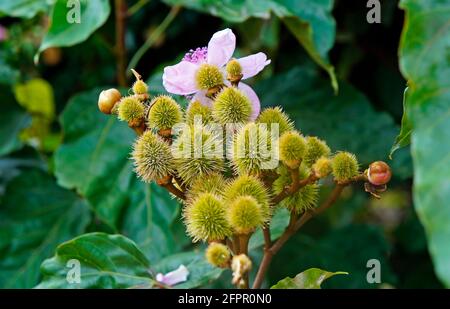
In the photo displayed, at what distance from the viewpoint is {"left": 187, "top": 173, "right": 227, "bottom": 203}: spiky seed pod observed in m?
0.73

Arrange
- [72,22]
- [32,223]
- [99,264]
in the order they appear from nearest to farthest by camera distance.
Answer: [99,264] < [72,22] < [32,223]

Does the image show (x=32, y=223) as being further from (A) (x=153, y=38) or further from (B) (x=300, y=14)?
(B) (x=300, y=14)

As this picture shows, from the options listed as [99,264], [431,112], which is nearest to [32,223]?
[99,264]

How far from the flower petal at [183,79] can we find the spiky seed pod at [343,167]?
178mm

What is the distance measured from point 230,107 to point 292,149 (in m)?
0.08

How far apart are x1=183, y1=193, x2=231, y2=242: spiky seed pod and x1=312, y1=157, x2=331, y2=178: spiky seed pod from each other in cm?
10

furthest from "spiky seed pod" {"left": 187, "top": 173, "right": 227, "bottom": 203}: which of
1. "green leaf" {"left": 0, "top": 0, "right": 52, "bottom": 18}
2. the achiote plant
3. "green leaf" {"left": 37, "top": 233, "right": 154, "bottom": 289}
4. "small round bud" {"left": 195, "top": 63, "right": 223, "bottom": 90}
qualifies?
"green leaf" {"left": 0, "top": 0, "right": 52, "bottom": 18}

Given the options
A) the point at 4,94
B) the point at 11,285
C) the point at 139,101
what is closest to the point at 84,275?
the point at 139,101

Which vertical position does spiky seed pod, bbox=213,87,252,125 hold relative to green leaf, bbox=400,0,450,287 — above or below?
above

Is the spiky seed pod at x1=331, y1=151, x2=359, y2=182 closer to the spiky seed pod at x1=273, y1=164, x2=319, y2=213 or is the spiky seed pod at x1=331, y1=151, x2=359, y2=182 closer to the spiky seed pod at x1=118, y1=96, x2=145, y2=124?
the spiky seed pod at x1=273, y1=164, x2=319, y2=213

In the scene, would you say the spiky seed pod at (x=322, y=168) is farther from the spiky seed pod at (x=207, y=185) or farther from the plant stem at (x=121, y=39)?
the plant stem at (x=121, y=39)

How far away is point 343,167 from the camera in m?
0.75

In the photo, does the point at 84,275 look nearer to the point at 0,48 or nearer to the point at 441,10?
the point at 441,10
